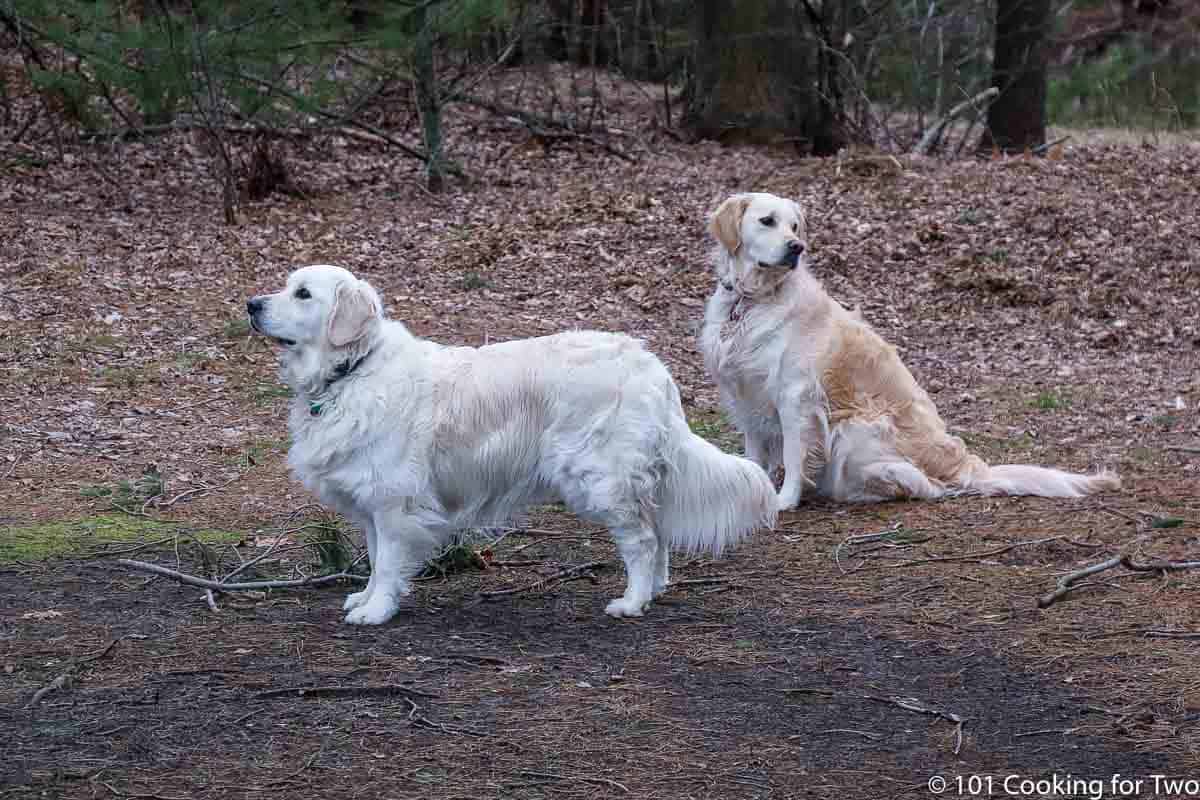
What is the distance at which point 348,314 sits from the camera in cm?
535

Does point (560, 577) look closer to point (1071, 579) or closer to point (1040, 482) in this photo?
point (1071, 579)

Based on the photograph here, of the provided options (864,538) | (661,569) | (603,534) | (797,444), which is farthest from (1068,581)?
(603,534)

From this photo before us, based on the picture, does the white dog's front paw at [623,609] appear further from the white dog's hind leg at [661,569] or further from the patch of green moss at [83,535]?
the patch of green moss at [83,535]

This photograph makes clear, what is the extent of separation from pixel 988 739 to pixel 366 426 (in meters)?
2.50

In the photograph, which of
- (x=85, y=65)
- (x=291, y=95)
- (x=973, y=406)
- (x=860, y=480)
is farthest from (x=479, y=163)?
(x=860, y=480)

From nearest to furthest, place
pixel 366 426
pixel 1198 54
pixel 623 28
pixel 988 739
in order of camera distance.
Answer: pixel 988 739 → pixel 366 426 → pixel 623 28 → pixel 1198 54

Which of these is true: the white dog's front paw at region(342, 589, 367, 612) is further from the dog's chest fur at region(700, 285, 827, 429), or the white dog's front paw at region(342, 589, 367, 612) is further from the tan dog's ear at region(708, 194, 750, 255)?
the tan dog's ear at region(708, 194, 750, 255)

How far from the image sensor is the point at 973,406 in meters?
9.41

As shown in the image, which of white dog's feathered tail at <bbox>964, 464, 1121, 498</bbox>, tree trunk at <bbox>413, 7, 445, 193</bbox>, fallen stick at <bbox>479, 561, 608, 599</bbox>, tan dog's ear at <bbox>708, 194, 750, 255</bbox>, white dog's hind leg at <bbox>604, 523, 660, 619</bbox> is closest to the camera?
white dog's hind leg at <bbox>604, 523, 660, 619</bbox>

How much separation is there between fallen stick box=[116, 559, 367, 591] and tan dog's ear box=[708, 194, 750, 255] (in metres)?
2.88

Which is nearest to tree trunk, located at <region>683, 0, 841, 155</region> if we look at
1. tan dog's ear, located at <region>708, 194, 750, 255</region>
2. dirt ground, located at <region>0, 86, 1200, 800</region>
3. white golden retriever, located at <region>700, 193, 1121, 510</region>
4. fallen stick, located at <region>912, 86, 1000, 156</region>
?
dirt ground, located at <region>0, 86, 1200, 800</region>

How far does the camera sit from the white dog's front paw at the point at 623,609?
549 centimetres

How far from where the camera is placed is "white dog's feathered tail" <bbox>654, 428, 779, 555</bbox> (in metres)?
5.54

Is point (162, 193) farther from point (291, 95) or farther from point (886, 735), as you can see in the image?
point (886, 735)
